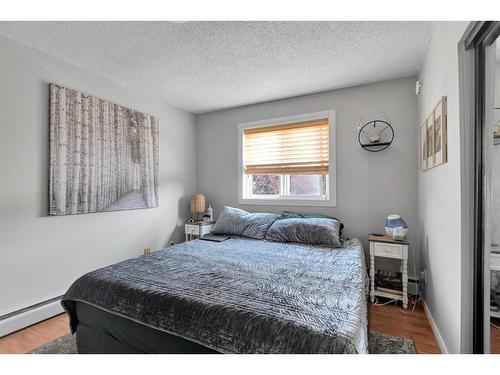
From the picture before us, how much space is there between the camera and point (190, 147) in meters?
4.05

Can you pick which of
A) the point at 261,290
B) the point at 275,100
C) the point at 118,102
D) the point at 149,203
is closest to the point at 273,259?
the point at 261,290

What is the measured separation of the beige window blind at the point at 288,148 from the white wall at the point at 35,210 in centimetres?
175

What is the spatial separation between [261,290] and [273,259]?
0.64 metres

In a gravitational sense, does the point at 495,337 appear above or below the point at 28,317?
above

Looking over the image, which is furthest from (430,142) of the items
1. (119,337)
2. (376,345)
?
(119,337)

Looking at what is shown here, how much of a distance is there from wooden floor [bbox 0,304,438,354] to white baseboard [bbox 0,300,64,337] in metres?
0.04

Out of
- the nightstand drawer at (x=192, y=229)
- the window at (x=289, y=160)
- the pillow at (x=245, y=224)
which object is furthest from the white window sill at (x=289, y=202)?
the nightstand drawer at (x=192, y=229)

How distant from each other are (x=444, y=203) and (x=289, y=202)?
183cm

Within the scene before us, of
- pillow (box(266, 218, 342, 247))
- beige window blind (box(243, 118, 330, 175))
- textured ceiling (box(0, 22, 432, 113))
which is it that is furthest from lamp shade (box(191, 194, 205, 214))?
textured ceiling (box(0, 22, 432, 113))

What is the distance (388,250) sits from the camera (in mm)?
2469

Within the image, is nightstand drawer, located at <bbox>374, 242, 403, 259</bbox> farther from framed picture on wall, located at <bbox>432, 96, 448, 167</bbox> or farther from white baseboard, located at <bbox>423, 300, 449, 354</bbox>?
framed picture on wall, located at <bbox>432, 96, 448, 167</bbox>

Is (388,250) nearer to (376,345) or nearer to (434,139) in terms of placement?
(376,345)

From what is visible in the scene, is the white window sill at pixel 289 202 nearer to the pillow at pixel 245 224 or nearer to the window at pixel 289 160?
the window at pixel 289 160
